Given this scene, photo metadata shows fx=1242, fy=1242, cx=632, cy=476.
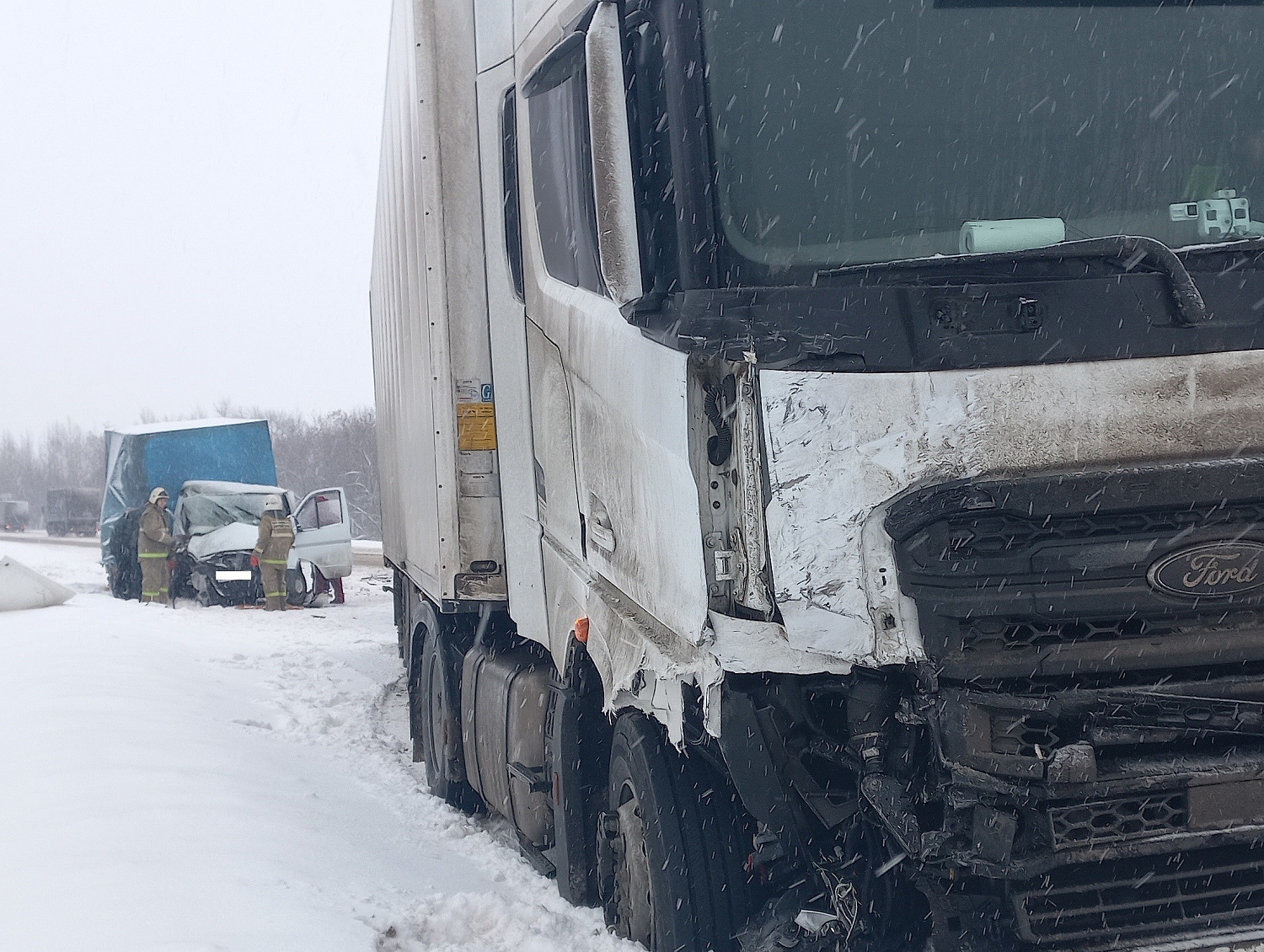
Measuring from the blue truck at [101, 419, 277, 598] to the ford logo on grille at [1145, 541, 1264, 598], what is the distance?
64.8 ft

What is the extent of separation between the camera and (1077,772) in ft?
8.27

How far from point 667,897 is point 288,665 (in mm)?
8391

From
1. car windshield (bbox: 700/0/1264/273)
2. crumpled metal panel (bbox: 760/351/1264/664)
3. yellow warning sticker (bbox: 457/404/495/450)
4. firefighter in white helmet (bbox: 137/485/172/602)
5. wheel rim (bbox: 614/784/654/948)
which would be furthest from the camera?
firefighter in white helmet (bbox: 137/485/172/602)

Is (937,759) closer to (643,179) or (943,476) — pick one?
(943,476)

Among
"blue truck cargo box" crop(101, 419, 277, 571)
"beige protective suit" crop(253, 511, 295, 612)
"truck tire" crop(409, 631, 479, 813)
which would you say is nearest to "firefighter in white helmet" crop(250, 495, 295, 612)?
"beige protective suit" crop(253, 511, 295, 612)

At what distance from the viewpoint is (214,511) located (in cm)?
2002

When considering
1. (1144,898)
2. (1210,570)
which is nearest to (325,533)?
(1144,898)

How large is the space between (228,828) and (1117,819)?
3.45m

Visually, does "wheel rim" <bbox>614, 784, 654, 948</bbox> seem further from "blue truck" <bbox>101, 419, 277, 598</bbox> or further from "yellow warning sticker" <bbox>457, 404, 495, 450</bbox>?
"blue truck" <bbox>101, 419, 277, 598</bbox>

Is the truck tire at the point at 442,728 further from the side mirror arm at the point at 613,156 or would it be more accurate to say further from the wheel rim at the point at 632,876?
the side mirror arm at the point at 613,156

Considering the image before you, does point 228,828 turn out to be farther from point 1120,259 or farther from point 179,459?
point 179,459

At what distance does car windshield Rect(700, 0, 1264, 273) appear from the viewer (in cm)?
295

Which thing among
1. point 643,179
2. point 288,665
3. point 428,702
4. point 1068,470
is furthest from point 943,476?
point 288,665

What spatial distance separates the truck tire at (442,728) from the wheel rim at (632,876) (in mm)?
2510
